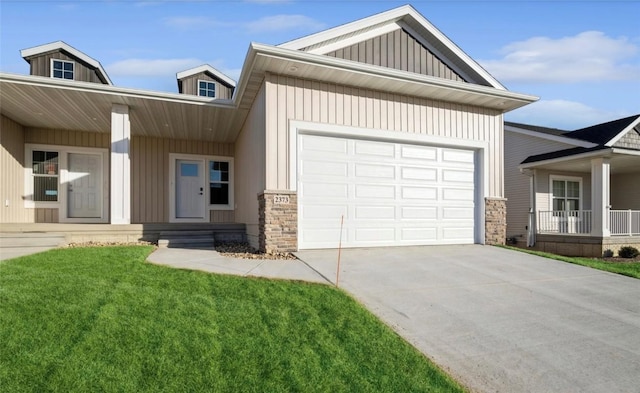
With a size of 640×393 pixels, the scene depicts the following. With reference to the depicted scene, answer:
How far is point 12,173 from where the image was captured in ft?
Result: 32.1

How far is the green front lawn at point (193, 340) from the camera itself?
8.10 ft

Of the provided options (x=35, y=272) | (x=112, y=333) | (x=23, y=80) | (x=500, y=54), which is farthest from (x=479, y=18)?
(x=23, y=80)

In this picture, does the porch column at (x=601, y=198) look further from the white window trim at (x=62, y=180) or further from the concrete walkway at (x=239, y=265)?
the white window trim at (x=62, y=180)

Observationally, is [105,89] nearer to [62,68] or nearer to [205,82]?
[205,82]

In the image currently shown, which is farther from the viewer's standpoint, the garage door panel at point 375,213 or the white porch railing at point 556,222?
the white porch railing at point 556,222

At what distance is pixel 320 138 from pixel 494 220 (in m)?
5.22

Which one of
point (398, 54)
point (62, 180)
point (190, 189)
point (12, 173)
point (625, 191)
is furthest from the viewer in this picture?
point (625, 191)

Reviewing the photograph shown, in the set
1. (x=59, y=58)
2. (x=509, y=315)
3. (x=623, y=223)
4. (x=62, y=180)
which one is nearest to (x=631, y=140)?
(x=623, y=223)

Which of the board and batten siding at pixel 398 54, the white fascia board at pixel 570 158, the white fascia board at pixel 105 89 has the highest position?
the board and batten siding at pixel 398 54

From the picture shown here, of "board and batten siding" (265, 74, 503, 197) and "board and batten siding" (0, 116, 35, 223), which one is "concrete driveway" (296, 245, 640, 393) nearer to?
"board and batten siding" (265, 74, 503, 197)

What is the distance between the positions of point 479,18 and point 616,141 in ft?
31.3

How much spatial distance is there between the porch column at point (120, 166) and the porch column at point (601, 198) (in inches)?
574

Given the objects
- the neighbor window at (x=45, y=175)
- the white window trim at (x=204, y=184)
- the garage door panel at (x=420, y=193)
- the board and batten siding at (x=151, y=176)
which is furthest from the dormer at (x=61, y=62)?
the garage door panel at (x=420, y=193)

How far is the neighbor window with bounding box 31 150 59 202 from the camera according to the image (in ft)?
34.7
